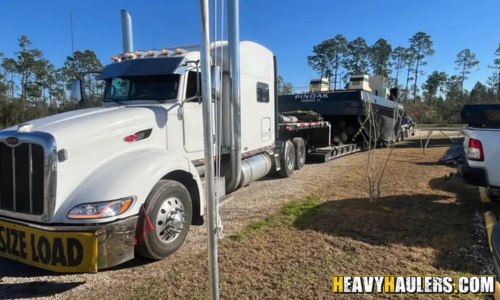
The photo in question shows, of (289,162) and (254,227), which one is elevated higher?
(289,162)

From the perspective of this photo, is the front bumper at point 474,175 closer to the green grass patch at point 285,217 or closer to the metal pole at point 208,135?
the green grass patch at point 285,217

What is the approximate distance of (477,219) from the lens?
468 cm

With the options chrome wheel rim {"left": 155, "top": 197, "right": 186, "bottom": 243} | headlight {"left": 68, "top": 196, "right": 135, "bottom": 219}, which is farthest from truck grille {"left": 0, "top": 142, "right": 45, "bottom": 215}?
chrome wheel rim {"left": 155, "top": 197, "right": 186, "bottom": 243}

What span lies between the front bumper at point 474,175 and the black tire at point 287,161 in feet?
13.5

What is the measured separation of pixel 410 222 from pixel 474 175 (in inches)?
43.5

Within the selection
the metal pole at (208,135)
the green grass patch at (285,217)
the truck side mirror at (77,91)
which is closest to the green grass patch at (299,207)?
the green grass patch at (285,217)

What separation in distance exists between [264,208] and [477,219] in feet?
10.5

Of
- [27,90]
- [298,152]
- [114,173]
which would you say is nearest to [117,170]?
[114,173]

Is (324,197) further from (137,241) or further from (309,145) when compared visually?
(309,145)

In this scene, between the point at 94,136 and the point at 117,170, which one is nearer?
the point at 117,170

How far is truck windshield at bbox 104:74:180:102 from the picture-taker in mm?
4488

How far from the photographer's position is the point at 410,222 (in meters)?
4.57

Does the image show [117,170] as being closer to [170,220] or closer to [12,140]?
[170,220]

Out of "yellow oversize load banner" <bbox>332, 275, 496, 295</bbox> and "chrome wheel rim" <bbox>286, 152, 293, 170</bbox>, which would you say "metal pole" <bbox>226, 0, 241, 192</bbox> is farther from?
"chrome wheel rim" <bbox>286, 152, 293, 170</bbox>
